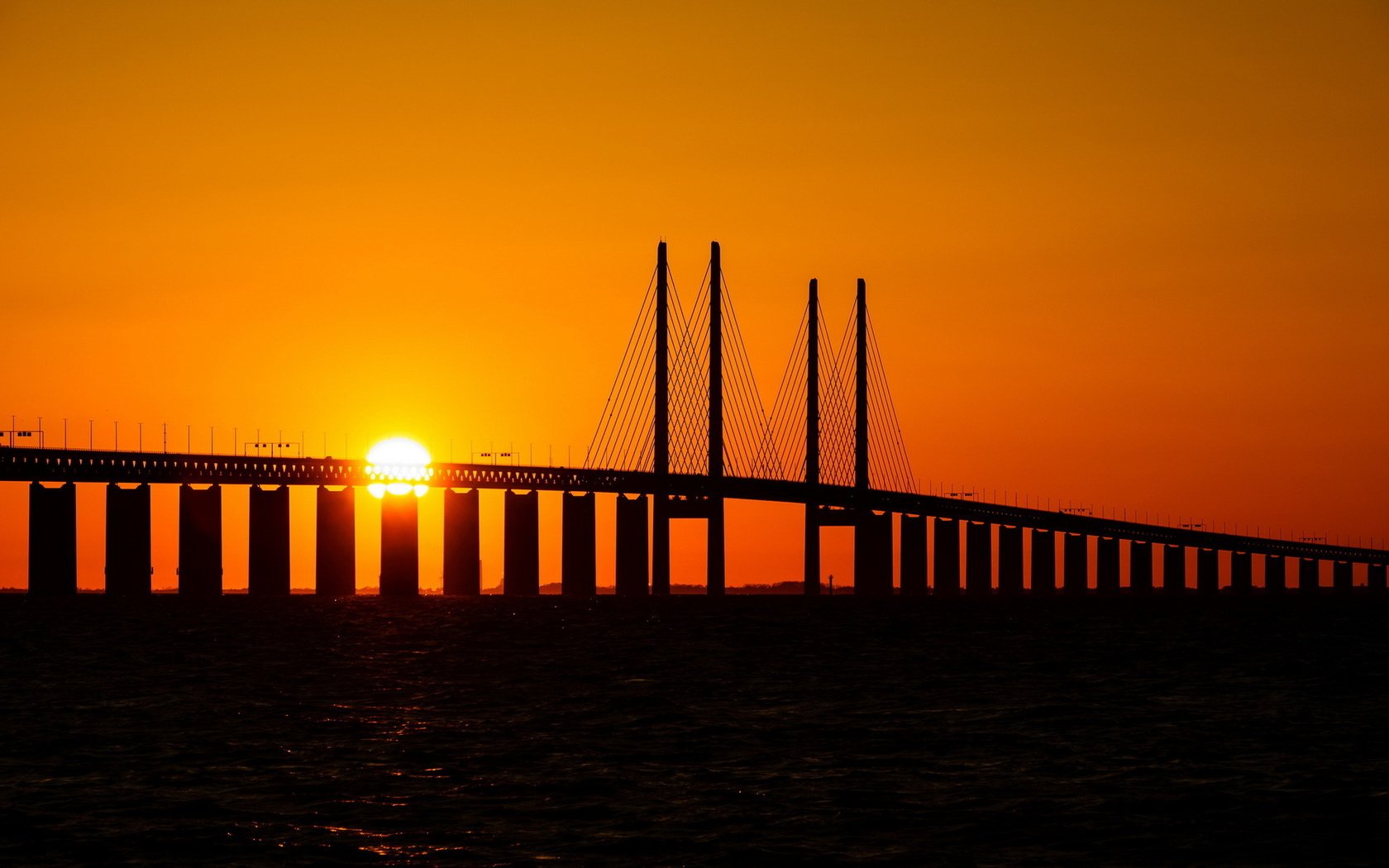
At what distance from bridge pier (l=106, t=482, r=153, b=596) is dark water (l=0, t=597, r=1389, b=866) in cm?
8717

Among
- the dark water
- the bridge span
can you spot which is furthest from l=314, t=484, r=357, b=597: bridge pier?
the dark water

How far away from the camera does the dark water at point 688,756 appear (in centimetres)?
2470

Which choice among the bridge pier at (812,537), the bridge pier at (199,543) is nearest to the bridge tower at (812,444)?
the bridge pier at (812,537)

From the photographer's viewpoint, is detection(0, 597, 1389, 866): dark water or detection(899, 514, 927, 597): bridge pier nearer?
detection(0, 597, 1389, 866): dark water

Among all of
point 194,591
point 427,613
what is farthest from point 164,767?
point 194,591

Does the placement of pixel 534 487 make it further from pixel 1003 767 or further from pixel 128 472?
pixel 1003 767

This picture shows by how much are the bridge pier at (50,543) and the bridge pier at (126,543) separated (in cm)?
369

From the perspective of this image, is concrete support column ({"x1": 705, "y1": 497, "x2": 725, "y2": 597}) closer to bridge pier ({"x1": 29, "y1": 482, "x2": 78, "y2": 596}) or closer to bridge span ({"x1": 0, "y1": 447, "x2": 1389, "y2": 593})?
bridge span ({"x1": 0, "y1": 447, "x2": 1389, "y2": 593})

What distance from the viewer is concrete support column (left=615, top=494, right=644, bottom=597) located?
539ft

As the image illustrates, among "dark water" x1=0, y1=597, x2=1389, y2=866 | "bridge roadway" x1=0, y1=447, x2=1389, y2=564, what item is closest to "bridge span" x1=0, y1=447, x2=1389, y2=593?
"bridge roadway" x1=0, y1=447, x2=1389, y2=564

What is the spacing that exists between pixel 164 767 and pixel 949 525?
17011 cm

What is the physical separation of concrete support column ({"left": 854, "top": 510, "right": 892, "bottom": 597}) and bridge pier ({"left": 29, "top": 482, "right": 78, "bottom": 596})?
69.0 metres

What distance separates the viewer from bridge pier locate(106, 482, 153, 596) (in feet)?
504

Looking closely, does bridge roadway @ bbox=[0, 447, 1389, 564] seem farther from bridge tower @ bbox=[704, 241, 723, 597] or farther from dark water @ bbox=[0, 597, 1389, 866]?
dark water @ bbox=[0, 597, 1389, 866]
